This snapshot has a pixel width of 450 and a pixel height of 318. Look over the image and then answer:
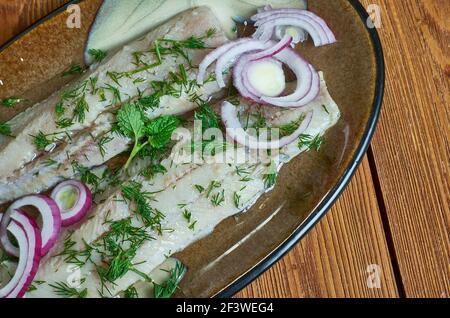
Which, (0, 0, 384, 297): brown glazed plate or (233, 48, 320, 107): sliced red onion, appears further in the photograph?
(233, 48, 320, 107): sliced red onion

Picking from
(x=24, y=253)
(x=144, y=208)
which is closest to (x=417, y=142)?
(x=144, y=208)

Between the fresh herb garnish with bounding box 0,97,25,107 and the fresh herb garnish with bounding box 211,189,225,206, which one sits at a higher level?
the fresh herb garnish with bounding box 0,97,25,107

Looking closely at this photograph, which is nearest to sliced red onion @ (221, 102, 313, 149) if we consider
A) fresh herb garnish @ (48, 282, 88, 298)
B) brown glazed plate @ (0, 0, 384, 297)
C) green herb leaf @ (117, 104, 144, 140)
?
brown glazed plate @ (0, 0, 384, 297)

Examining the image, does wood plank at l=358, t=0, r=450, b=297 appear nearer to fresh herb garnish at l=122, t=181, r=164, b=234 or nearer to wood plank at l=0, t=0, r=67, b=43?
fresh herb garnish at l=122, t=181, r=164, b=234

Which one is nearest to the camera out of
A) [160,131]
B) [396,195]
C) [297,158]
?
[160,131]

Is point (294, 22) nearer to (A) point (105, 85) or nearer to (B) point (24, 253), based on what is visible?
(A) point (105, 85)

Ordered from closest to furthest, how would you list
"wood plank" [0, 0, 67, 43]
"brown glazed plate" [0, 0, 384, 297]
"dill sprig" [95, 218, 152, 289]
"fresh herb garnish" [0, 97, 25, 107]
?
"dill sprig" [95, 218, 152, 289] < "brown glazed plate" [0, 0, 384, 297] < "fresh herb garnish" [0, 97, 25, 107] < "wood plank" [0, 0, 67, 43]

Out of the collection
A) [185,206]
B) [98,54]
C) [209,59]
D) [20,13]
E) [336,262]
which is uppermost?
[20,13]

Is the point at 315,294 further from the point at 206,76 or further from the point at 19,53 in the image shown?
the point at 19,53
